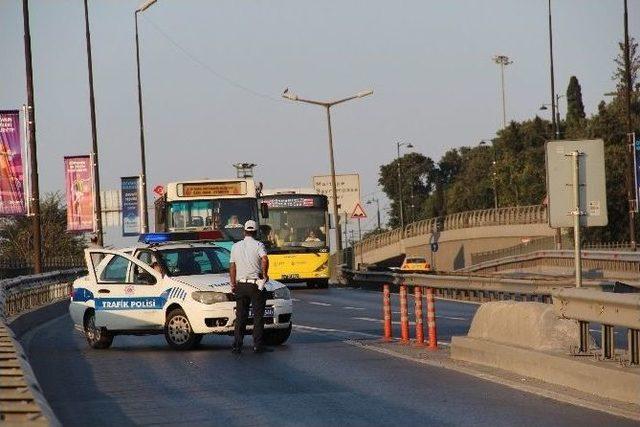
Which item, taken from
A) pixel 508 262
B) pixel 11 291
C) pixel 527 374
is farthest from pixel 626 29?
pixel 527 374

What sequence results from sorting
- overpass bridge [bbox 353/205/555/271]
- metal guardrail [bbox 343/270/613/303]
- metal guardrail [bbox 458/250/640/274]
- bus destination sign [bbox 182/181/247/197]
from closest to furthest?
metal guardrail [bbox 343/270/613/303] → bus destination sign [bbox 182/181/247/197] → metal guardrail [bbox 458/250/640/274] → overpass bridge [bbox 353/205/555/271]

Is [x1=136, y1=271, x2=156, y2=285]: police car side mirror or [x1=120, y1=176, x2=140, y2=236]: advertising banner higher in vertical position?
[x1=120, y1=176, x2=140, y2=236]: advertising banner

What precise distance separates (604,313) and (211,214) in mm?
26997

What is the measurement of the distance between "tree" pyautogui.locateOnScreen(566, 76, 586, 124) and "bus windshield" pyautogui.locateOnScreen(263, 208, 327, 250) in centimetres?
9789

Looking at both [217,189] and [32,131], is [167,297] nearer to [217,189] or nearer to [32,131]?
[217,189]

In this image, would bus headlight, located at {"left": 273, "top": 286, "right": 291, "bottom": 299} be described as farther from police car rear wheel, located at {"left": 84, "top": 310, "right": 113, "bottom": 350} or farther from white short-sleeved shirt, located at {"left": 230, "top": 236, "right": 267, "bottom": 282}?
police car rear wheel, located at {"left": 84, "top": 310, "right": 113, "bottom": 350}

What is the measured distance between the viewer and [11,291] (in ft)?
103

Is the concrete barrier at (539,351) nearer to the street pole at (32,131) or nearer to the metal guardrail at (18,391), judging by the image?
the metal guardrail at (18,391)

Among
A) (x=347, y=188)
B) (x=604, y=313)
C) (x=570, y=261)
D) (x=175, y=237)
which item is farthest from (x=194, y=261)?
(x=347, y=188)

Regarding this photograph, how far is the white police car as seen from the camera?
2267 cm

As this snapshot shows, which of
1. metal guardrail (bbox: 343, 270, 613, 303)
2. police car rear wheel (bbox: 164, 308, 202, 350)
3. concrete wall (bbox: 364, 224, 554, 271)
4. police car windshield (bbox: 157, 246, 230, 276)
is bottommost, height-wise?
concrete wall (bbox: 364, 224, 554, 271)

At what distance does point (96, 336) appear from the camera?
78.3 ft

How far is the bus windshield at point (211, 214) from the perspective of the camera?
4050 centimetres

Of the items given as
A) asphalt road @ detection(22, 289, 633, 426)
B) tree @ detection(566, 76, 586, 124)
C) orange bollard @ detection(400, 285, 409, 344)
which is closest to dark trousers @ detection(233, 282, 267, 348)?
asphalt road @ detection(22, 289, 633, 426)
